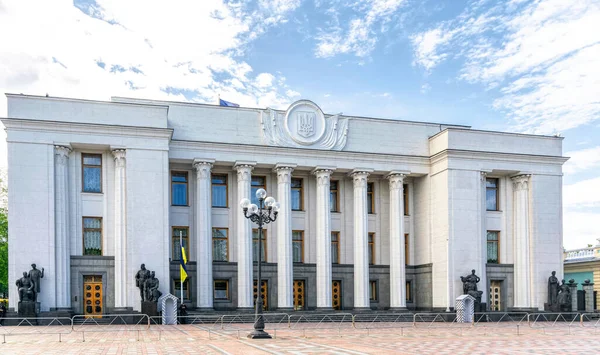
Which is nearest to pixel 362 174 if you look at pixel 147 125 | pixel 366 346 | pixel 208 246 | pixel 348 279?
pixel 348 279

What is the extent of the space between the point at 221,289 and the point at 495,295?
60.7 ft

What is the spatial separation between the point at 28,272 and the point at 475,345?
2401 cm

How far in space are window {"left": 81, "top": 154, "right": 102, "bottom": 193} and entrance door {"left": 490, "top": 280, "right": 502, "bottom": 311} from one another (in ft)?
86.3

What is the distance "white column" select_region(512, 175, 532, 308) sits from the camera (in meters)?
43.1

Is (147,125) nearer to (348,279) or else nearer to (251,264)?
(251,264)

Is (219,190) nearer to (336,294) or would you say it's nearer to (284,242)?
(284,242)

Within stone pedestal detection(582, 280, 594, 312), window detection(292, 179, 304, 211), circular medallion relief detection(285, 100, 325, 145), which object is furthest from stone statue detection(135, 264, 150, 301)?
stone pedestal detection(582, 280, 594, 312)

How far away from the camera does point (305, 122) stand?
41.5 metres

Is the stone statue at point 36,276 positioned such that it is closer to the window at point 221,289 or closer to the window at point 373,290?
the window at point 221,289

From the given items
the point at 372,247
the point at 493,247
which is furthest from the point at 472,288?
the point at 372,247

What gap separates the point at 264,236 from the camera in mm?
41906

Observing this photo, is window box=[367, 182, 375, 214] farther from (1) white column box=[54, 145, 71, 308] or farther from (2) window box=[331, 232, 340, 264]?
(1) white column box=[54, 145, 71, 308]

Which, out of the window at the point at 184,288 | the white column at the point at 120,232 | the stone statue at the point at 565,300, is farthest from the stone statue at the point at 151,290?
the stone statue at the point at 565,300

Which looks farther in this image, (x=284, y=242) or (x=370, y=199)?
(x=370, y=199)
